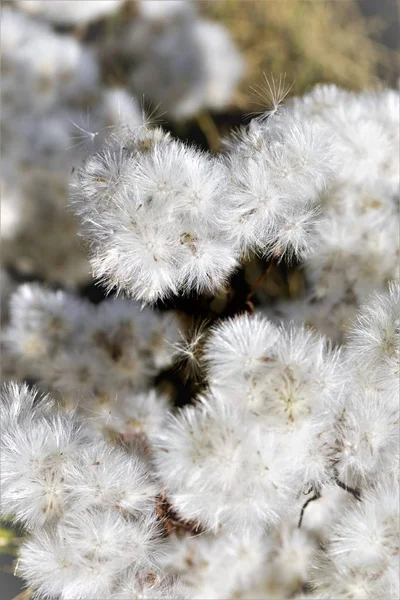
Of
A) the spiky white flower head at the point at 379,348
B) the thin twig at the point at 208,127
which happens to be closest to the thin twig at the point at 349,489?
the spiky white flower head at the point at 379,348

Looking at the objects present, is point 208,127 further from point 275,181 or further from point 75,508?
point 75,508

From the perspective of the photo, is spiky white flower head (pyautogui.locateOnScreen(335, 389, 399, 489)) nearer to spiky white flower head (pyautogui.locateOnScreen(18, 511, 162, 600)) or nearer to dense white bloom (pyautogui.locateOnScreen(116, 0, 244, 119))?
spiky white flower head (pyautogui.locateOnScreen(18, 511, 162, 600))

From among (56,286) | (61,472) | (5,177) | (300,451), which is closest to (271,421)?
(300,451)

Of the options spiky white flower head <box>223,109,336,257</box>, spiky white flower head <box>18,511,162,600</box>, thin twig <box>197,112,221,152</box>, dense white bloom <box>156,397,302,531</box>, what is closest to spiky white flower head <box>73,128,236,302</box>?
spiky white flower head <box>223,109,336,257</box>

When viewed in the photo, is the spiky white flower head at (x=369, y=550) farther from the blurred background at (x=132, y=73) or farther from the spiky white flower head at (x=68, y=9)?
the spiky white flower head at (x=68, y=9)

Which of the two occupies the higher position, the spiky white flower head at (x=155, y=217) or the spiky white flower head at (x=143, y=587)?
the spiky white flower head at (x=155, y=217)

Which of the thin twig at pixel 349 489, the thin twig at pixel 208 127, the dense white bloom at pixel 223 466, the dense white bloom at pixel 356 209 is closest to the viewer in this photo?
the dense white bloom at pixel 223 466

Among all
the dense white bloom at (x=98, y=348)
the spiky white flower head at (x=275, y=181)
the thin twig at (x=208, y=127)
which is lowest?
the dense white bloom at (x=98, y=348)
